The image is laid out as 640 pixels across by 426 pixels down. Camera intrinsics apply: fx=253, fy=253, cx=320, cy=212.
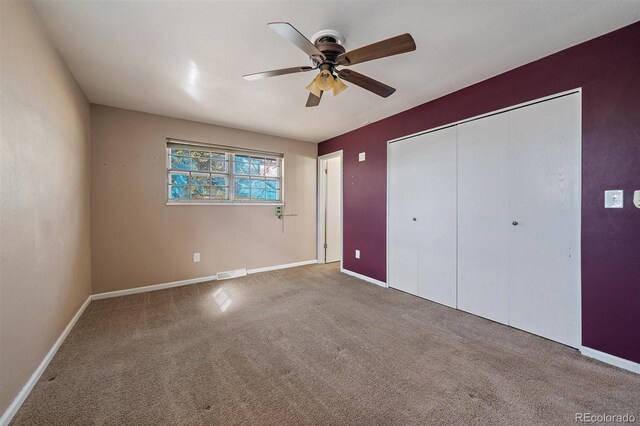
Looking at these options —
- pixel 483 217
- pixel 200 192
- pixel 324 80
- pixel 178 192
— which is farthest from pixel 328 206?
pixel 324 80

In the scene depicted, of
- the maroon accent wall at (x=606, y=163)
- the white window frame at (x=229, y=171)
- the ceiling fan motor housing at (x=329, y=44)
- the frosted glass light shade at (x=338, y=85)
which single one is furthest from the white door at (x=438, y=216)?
the white window frame at (x=229, y=171)

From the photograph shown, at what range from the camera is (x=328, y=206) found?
198 inches

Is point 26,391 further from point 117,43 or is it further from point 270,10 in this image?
point 270,10

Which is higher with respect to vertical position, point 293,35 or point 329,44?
point 329,44

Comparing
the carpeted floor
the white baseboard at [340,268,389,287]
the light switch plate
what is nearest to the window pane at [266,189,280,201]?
the white baseboard at [340,268,389,287]

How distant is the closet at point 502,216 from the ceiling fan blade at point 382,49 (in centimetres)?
152

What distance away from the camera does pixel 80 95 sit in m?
2.70

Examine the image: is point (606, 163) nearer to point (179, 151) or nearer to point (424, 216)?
point (424, 216)

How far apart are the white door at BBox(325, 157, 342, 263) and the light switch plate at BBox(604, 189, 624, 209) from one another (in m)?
3.65

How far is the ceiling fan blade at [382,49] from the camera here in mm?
1475

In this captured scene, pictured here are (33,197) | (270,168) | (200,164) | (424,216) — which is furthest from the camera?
(270,168)

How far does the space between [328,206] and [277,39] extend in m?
3.39

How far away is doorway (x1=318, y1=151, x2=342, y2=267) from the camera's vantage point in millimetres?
4968

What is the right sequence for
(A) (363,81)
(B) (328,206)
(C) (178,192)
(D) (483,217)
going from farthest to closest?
(B) (328,206) → (C) (178,192) → (D) (483,217) → (A) (363,81)
